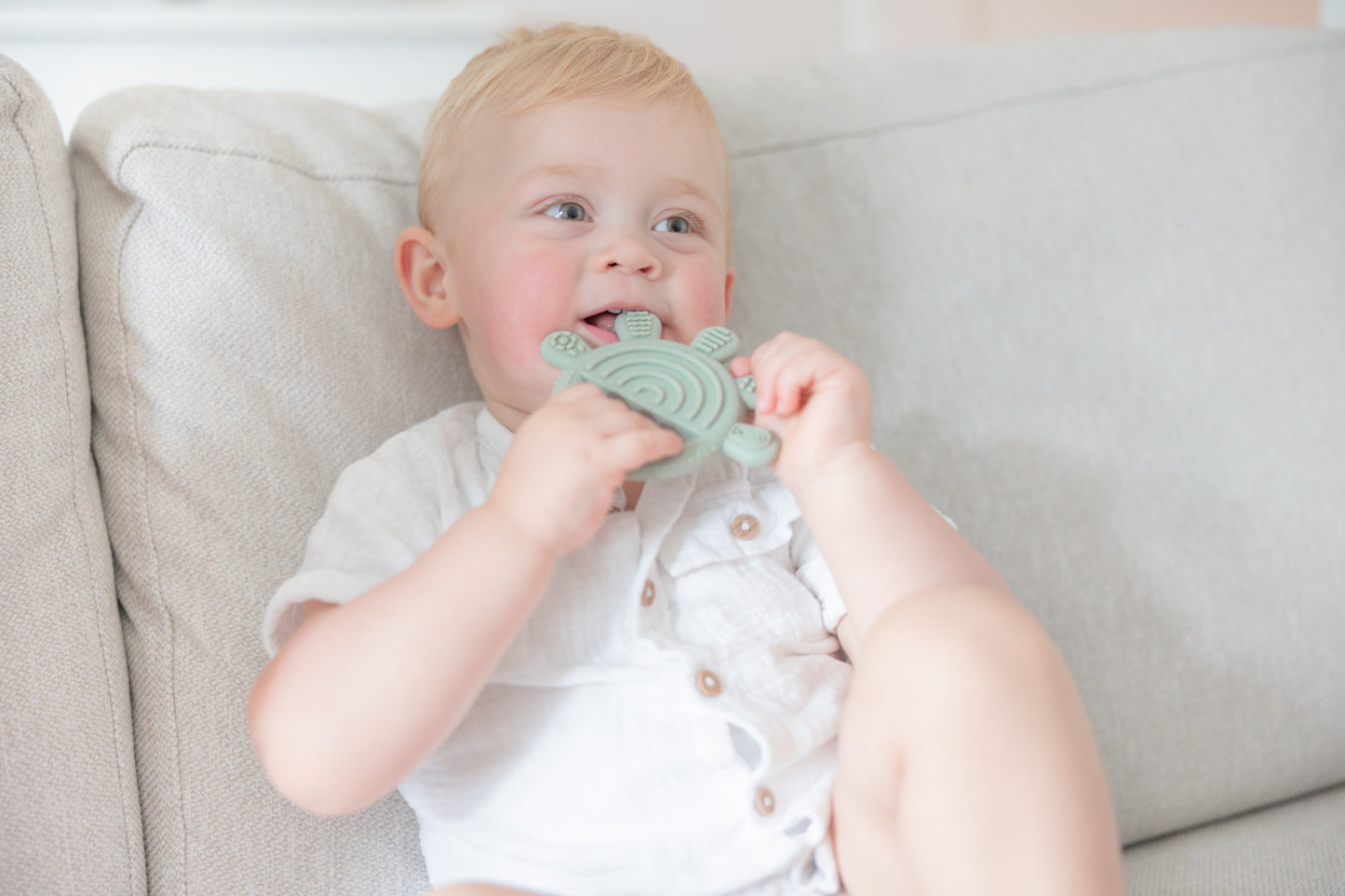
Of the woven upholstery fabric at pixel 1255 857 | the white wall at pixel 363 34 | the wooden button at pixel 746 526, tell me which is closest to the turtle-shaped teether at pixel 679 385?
the wooden button at pixel 746 526

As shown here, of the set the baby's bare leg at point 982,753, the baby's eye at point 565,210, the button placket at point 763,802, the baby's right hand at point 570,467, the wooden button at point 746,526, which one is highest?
the baby's eye at point 565,210

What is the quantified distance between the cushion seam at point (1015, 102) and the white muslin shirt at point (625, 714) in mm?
504

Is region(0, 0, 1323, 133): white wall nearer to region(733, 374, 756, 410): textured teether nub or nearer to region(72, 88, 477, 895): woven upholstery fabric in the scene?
region(72, 88, 477, 895): woven upholstery fabric

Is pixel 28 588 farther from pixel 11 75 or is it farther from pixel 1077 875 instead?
pixel 1077 875

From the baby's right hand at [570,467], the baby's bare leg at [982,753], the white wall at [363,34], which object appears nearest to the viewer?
the baby's bare leg at [982,753]

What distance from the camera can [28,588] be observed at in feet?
2.63

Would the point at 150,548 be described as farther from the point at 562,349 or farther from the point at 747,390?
the point at 747,390

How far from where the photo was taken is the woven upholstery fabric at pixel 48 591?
78 centimetres

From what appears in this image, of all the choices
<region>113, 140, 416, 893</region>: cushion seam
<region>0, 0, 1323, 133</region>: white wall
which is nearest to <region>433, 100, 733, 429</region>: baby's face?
<region>113, 140, 416, 893</region>: cushion seam

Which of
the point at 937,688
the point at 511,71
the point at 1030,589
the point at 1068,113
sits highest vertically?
the point at 511,71

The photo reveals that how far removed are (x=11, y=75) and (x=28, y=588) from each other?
393 mm

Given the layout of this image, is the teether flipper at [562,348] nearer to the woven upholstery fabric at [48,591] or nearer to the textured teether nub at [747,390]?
the textured teether nub at [747,390]

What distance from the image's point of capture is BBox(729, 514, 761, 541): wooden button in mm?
908

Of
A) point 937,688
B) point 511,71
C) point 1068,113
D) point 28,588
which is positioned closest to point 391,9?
point 511,71
